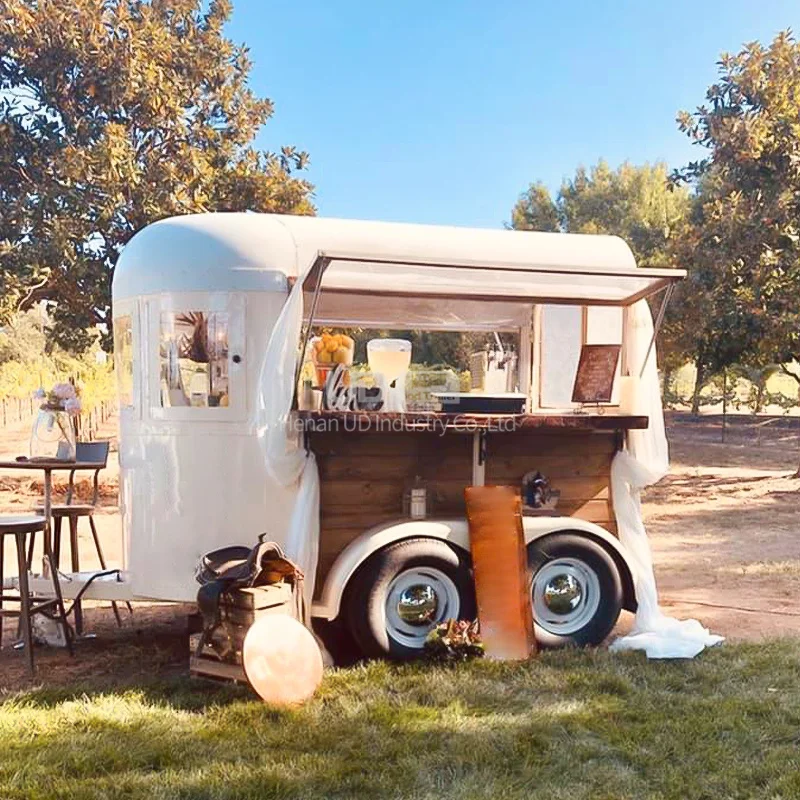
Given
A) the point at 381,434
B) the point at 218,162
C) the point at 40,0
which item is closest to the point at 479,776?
the point at 381,434

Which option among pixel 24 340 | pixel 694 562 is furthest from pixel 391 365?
pixel 24 340

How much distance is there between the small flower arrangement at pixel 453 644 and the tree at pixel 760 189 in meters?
8.05

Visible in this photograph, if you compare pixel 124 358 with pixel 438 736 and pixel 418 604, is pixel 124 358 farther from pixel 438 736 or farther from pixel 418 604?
pixel 438 736

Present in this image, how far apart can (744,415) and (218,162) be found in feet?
61.7

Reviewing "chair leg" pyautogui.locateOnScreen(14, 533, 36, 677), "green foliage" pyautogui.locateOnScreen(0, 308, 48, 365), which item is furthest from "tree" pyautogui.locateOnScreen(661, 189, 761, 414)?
"green foliage" pyautogui.locateOnScreen(0, 308, 48, 365)

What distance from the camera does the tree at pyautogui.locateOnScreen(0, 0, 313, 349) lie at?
986 cm

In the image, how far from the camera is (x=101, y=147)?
387 inches

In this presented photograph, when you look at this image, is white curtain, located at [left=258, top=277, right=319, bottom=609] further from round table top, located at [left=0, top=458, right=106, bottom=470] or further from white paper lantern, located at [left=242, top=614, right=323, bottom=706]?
round table top, located at [left=0, top=458, right=106, bottom=470]

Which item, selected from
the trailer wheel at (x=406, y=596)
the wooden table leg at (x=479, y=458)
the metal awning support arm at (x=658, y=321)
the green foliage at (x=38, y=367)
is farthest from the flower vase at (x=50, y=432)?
the green foliage at (x=38, y=367)

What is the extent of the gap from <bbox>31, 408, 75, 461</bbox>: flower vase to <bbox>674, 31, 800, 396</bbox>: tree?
8.94m

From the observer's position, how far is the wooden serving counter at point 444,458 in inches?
Result: 181

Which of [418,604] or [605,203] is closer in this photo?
[418,604]

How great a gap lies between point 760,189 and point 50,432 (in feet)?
32.4

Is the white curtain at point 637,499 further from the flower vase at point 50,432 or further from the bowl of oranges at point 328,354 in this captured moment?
the flower vase at point 50,432
